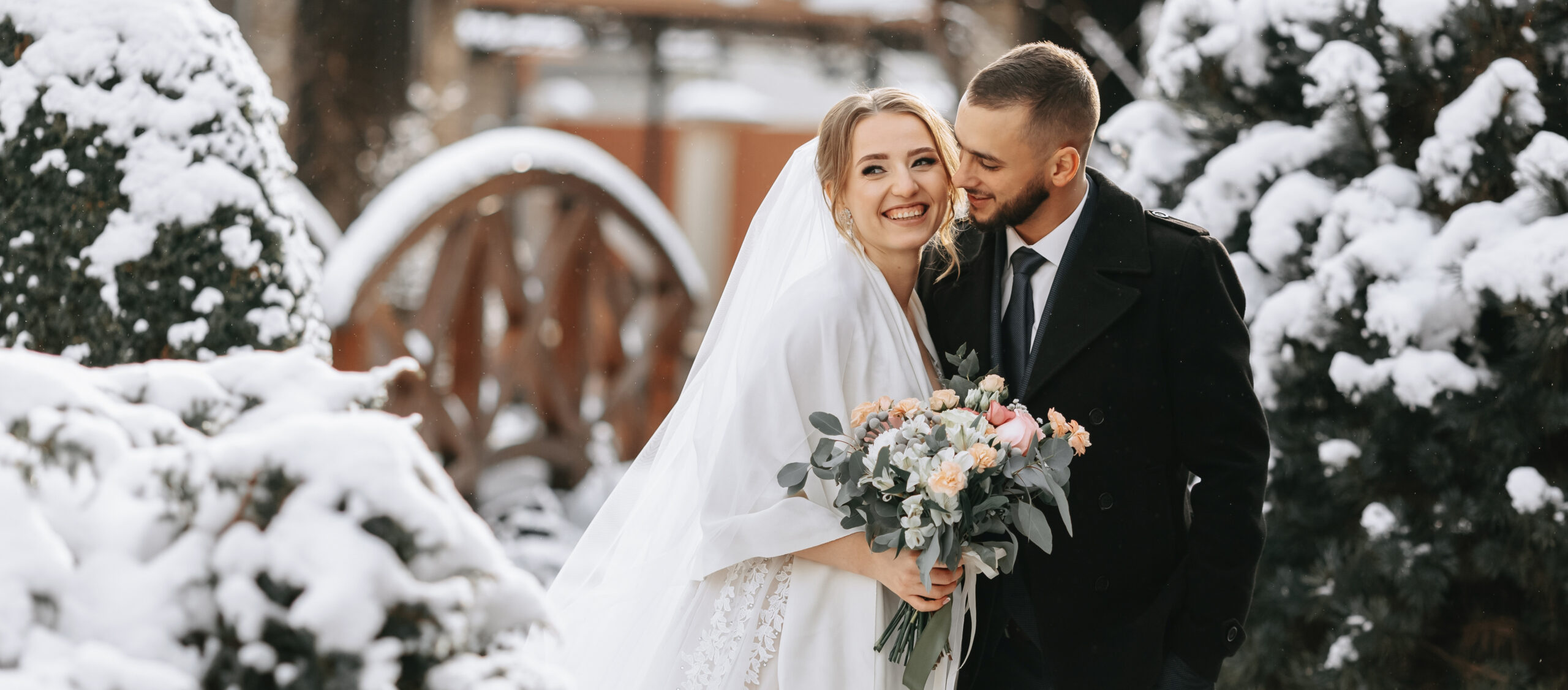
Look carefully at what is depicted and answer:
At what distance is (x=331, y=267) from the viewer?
226 inches

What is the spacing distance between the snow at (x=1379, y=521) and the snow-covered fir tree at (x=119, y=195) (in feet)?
9.07

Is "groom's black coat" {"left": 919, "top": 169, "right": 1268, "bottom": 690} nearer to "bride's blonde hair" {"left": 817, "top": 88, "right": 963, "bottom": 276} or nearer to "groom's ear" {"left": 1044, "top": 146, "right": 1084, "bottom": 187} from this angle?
"groom's ear" {"left": 1044, "top": 146, "right": 1084, "bottom": 187}

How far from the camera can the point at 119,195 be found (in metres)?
2.75

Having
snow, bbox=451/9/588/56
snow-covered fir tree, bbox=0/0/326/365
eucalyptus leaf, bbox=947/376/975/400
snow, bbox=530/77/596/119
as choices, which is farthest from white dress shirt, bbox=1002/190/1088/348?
snow, bbox=451/9/588/56

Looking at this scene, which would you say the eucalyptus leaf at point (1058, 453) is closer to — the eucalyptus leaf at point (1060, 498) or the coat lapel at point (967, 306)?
the eucalyptus leaf at point (1060, 498)

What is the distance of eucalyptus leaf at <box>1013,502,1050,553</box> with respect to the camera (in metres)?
1.97

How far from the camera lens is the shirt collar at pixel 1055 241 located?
2.43 m

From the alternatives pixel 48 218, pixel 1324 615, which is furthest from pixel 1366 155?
pixel 48 218

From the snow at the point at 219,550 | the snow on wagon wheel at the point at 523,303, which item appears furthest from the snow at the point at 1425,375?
the snow on wagon wheel at the point at 523,303

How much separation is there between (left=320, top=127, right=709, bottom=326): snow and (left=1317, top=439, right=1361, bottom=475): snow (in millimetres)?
4084

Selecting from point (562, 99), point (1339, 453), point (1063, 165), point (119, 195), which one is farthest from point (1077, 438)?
point (562, 99)

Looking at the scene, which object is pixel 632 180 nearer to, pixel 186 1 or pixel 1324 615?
pixel 186 1

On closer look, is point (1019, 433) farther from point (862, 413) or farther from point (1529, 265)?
point (1529, 265)

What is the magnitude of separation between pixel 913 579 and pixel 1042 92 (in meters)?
0.96
